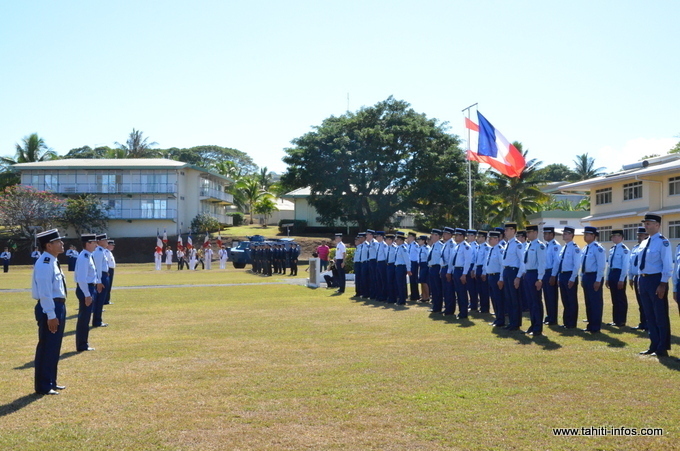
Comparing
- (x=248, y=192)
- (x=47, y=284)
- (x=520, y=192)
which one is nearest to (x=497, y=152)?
(x=47, y=284)

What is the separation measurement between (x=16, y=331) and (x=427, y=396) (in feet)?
29.6

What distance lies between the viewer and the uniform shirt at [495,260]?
13.2 m

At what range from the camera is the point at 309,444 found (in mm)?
5578

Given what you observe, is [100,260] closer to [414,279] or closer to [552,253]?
[414,279]

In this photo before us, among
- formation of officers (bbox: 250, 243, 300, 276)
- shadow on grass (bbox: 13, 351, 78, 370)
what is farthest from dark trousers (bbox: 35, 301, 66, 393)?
formation of officers (bbox: 250, 243, 300, 276)

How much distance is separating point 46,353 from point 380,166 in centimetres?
4772

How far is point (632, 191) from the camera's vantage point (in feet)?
120

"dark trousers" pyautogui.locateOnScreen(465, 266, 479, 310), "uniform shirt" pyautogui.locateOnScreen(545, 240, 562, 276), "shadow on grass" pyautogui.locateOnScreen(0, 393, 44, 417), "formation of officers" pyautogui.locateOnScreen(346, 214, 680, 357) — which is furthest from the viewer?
"dark trousers" pyautogui.locateOnScreen(465, 266, 479, 310)

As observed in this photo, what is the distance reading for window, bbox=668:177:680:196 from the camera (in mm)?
33156

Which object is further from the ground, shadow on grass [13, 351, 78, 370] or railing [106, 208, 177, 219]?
railing [106, 208, 177, 219]

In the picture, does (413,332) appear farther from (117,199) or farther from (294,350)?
(117,199)

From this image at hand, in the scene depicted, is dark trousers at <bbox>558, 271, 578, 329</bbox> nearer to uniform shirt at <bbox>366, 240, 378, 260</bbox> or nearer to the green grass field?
the green grass field

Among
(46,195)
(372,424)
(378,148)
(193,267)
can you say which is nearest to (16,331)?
(372,424)

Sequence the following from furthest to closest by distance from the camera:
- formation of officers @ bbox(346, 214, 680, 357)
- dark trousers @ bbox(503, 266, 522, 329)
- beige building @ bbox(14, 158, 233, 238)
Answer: beige building @ bbox(14, 158, 233, 238)
dark trousers @ bbox(503, 266, 522, 329)
formation of officers @ bbox(346, 214, 680, 357)
